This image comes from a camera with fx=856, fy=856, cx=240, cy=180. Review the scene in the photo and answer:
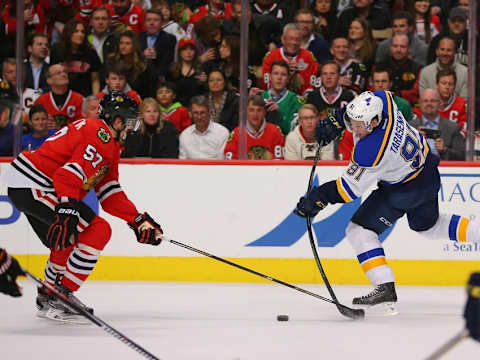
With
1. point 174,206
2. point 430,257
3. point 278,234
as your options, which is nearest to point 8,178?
point 174,206

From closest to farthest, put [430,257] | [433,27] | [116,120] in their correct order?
[116,120]
[430,257]
[433,27]

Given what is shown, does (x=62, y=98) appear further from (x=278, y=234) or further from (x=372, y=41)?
(x=372, y=41)

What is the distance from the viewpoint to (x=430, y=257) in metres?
5.77

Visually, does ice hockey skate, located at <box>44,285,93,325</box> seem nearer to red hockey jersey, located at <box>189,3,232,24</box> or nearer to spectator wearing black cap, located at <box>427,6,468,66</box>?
red hockey jersey, located at <box>189,3,232,24</box>

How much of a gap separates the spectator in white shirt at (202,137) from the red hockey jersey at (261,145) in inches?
2.1

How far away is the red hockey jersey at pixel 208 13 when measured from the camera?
20.4ft

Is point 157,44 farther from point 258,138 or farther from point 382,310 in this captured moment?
point 382,310

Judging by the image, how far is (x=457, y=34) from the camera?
6090mm

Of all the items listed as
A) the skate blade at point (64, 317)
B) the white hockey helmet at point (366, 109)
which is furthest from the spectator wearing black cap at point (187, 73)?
the skate blade at point (64, 317)

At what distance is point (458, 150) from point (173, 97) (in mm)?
2021

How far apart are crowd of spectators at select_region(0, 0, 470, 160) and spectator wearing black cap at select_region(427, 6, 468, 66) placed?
0.04 ft

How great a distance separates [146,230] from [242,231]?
157cm

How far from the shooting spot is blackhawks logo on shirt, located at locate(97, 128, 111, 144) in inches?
166

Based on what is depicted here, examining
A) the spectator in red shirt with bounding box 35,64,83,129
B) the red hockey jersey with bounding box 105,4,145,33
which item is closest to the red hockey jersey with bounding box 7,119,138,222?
the spectator in red shirt with bounding box 35,64,83,129
